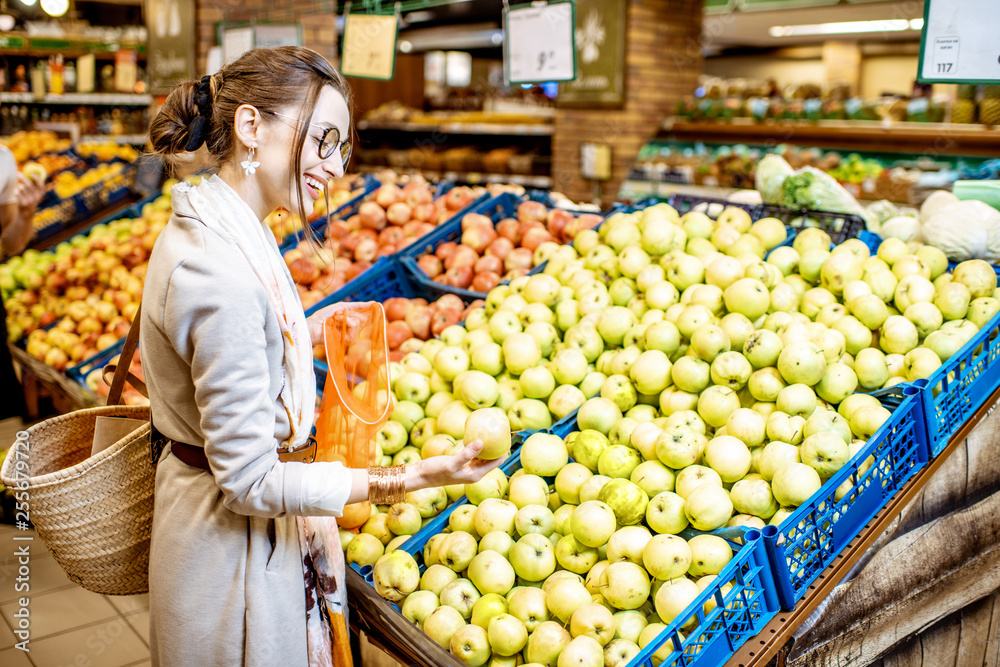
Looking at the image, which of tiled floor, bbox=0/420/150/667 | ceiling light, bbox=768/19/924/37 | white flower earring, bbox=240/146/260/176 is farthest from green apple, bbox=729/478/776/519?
ceiling light, bbox=768/19/924/37

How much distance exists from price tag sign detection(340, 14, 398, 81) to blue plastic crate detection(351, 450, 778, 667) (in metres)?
3.21

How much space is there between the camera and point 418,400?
7.11 feet

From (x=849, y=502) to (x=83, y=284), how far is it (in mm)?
4104

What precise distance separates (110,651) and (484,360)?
1.87 metres

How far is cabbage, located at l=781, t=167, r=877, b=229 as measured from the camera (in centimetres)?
276

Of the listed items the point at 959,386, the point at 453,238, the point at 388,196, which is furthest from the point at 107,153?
the point at 959,386

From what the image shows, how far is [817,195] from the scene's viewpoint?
277cm

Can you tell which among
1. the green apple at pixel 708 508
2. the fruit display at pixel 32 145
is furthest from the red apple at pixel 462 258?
the fruit display at pixel 32 145

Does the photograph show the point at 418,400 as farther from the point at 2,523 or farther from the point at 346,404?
the point at 2,523

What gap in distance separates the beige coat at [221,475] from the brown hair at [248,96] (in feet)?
0.56

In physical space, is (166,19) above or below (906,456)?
above

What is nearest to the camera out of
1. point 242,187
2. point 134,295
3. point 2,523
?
point 242,187

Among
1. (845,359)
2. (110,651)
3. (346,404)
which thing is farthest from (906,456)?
(110,651)

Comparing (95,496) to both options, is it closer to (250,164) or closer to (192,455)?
(192,455)
